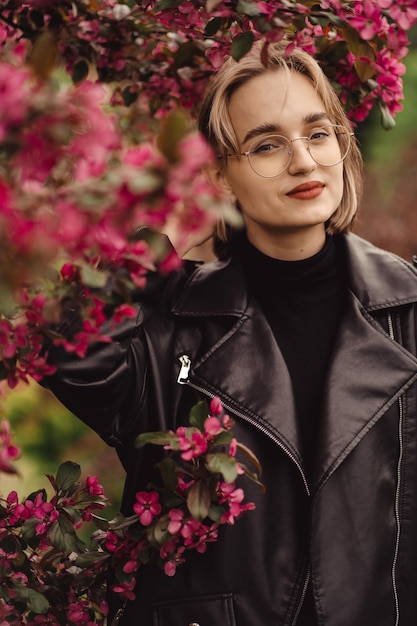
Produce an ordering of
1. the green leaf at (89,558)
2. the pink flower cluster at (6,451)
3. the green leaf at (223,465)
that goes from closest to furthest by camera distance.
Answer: the pink flower cluster at (6,451) < the green leaf at (223,465) < the green leaf at (89,558)

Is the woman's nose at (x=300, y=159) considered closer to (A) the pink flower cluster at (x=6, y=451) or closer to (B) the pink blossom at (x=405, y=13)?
(B) the pink blossom at (x=405, y=13)

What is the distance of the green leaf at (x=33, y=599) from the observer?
5.01 ft

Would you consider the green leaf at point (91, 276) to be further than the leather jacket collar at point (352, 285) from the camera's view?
No

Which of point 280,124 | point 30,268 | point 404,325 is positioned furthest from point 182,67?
point 30,268

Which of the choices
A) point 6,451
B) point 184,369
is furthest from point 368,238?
point 6,451

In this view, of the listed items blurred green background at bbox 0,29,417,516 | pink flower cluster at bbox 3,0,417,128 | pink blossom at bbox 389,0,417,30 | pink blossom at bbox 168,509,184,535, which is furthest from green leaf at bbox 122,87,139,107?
blurred green background at bbox 0,29,417,516

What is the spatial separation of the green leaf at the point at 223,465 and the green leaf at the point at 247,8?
76cm

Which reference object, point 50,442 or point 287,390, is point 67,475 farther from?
point 50,442

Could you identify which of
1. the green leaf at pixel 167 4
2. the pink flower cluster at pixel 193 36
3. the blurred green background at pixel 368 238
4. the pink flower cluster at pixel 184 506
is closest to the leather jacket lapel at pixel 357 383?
the pink flower cluster at pixel 184 506

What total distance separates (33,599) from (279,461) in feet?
2.04

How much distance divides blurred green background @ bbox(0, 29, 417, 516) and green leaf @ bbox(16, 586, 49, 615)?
2.64 meters

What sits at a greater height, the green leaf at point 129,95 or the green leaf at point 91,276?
the green leaf at point 91,276

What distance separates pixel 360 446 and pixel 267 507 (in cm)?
26

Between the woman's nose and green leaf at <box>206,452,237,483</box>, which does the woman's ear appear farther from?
green leaf at <box>206,452,237,483</box>
